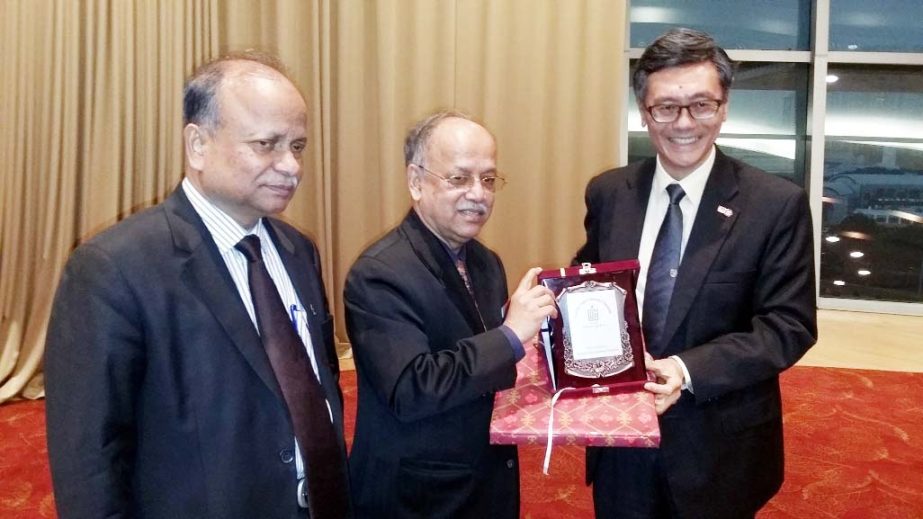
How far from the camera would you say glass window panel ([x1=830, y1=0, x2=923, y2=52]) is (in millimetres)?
4875

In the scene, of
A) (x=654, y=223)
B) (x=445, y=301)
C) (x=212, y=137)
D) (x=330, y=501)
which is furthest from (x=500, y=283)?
(x=212, y=137)

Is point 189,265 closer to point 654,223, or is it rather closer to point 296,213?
point 654,223

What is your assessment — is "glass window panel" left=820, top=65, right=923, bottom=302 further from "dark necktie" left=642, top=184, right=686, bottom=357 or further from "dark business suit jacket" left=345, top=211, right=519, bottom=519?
"dark business suit jacket" left=345, top=211, right=519, bottom=519

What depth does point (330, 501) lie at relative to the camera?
1.41 m

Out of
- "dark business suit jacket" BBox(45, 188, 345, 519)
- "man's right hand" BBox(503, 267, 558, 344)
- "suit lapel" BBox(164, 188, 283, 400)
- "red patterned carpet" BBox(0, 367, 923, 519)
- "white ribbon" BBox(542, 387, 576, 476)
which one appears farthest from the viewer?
"red patterned carpet" BBox(0, 367, 923, 519)

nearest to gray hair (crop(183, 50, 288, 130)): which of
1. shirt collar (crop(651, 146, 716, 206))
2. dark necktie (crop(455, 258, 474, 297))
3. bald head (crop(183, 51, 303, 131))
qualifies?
bald head (crop(183, 51, 303, 131))

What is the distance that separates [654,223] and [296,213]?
10.2 ft

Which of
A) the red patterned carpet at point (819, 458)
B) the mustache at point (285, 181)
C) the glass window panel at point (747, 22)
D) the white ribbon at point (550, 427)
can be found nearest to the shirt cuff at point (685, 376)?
the white ribbon at point (550, 427)

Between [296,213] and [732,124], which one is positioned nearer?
[296,213]

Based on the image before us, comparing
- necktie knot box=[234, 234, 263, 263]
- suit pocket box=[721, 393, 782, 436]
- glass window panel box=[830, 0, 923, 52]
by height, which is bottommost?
suit pocket box=[721, 393, 782, 436]

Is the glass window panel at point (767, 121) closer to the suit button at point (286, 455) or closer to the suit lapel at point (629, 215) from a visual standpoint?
the suit lapel at point (629, 215)

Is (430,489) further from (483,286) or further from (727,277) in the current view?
(727,277)

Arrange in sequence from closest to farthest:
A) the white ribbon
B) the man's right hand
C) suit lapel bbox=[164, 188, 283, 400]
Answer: suit lapel bbox=[164, 188, 283, 400] < the white ribbon < the man's right hand

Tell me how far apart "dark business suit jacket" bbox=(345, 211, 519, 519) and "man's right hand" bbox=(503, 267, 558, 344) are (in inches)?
1.8
